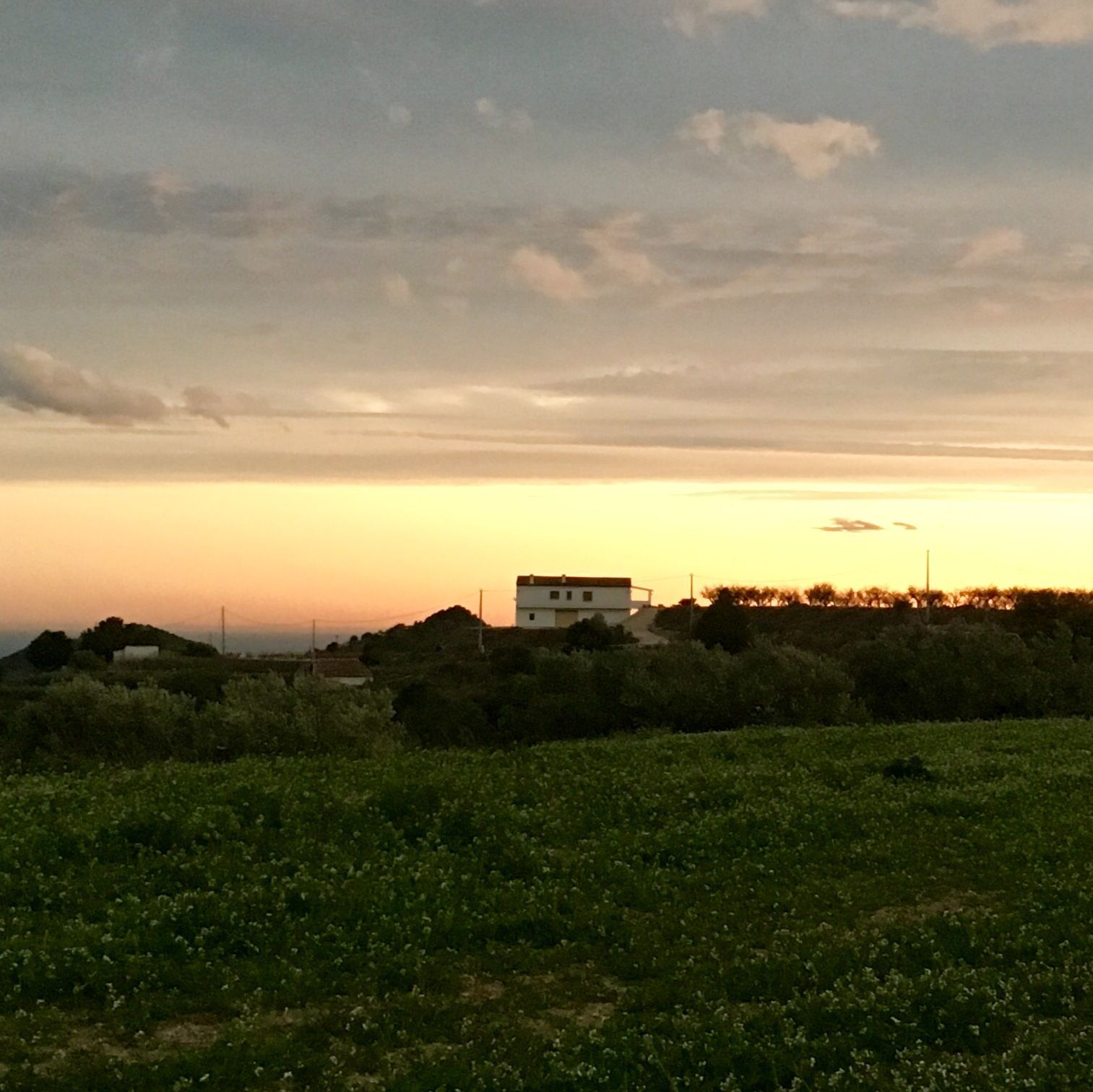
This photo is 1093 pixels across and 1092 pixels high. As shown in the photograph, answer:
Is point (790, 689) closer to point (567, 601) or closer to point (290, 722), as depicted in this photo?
point (290, 722)

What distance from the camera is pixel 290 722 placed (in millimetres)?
33125

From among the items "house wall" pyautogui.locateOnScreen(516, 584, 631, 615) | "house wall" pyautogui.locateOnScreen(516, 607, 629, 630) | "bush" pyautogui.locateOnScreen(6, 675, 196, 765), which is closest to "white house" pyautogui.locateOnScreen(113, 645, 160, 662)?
"house wall" pyautogui.locateOnScreen(516, 607, 629, 630)

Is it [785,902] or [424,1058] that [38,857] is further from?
[785,902]

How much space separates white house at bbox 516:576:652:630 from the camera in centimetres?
14500

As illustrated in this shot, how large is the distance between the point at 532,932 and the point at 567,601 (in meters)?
132

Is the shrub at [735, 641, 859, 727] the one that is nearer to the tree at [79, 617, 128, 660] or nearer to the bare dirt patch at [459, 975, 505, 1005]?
the bare dirt patch at [459, 975, 505, 1005]

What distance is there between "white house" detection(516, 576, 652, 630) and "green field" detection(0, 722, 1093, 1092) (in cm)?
12100

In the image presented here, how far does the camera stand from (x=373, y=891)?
15.1 meters

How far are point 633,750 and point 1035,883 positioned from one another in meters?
13.1

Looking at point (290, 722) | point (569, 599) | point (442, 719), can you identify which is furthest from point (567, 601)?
point (290, 722)

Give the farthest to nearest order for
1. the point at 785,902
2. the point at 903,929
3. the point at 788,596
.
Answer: the point at 788,596 < the point at 785,902 < the point at 903,929

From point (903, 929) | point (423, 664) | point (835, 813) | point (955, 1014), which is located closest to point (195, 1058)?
point (955, 1014)

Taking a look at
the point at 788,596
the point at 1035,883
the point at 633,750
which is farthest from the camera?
the point at 788,596

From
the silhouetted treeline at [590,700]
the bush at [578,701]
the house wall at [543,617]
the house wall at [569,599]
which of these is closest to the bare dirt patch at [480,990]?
the silhouetted treeline at [590,700]
